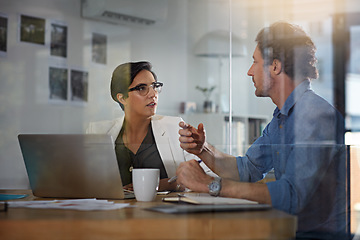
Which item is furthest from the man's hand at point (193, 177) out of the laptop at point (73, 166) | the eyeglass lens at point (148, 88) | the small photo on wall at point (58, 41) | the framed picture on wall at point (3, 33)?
the framed picture on wall at point (3, 33)

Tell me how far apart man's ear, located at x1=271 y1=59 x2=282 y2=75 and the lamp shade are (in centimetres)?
25

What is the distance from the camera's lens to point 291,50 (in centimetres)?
169

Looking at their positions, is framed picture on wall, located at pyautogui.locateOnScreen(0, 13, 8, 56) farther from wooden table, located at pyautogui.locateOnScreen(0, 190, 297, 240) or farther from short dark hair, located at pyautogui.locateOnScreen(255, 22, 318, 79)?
wooden table, located at pyautogui.locateOnScreen(0, 190, 297, 240)

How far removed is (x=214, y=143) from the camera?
1.90 m

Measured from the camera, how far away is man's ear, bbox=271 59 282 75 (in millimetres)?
1685

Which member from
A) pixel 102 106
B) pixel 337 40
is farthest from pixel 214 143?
pixel 102 106

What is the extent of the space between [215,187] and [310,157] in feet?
1.28

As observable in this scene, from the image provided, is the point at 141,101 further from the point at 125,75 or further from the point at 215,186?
the point at 215,186

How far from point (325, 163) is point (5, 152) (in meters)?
1.72

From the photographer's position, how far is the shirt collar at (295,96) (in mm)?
1633

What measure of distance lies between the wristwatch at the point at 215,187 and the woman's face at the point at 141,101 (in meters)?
0.79

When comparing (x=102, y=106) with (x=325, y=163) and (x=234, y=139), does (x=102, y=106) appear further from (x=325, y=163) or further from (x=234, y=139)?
(x=325, y=163)

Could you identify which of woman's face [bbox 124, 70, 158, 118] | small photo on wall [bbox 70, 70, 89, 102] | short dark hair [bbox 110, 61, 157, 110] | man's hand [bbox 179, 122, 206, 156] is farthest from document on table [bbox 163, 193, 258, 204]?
small photo on wall [bbox 70, 70, 89, 102]

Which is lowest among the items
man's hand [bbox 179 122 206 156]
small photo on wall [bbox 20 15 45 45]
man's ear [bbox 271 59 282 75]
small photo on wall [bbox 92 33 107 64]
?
man's hand [bbox 179 122 206 156]
